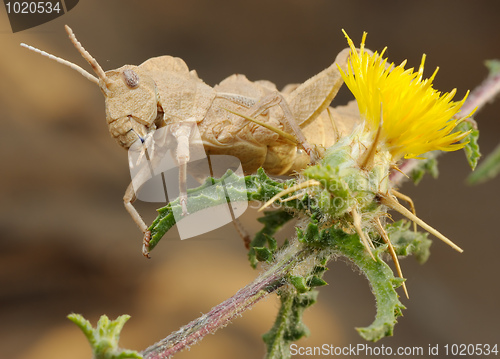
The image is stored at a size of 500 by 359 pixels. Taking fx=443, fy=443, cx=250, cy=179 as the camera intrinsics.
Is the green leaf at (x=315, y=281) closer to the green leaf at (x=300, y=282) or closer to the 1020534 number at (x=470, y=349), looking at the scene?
the green leaf at (x=300, y=282)

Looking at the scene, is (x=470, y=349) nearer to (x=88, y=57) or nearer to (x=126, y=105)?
(x=126, y=105)

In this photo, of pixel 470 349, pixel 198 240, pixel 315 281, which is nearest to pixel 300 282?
pixel 315 281

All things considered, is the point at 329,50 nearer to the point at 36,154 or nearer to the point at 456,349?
the point at 36,154

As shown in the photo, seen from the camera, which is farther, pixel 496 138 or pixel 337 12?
pixel 496 138

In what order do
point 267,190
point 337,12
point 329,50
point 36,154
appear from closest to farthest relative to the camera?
point 267,190
point 329,50
point 36,154
point 337,12

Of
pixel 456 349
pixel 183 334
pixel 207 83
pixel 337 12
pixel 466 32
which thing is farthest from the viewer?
pixel 466 32

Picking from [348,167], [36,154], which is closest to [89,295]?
[36,154]

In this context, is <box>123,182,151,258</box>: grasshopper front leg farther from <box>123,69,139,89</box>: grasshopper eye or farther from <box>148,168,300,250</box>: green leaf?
<box>123,69,139,89</box>: grasshopper eye

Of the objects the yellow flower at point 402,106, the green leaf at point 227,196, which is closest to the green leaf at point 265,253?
the green leaf at point 227,196
